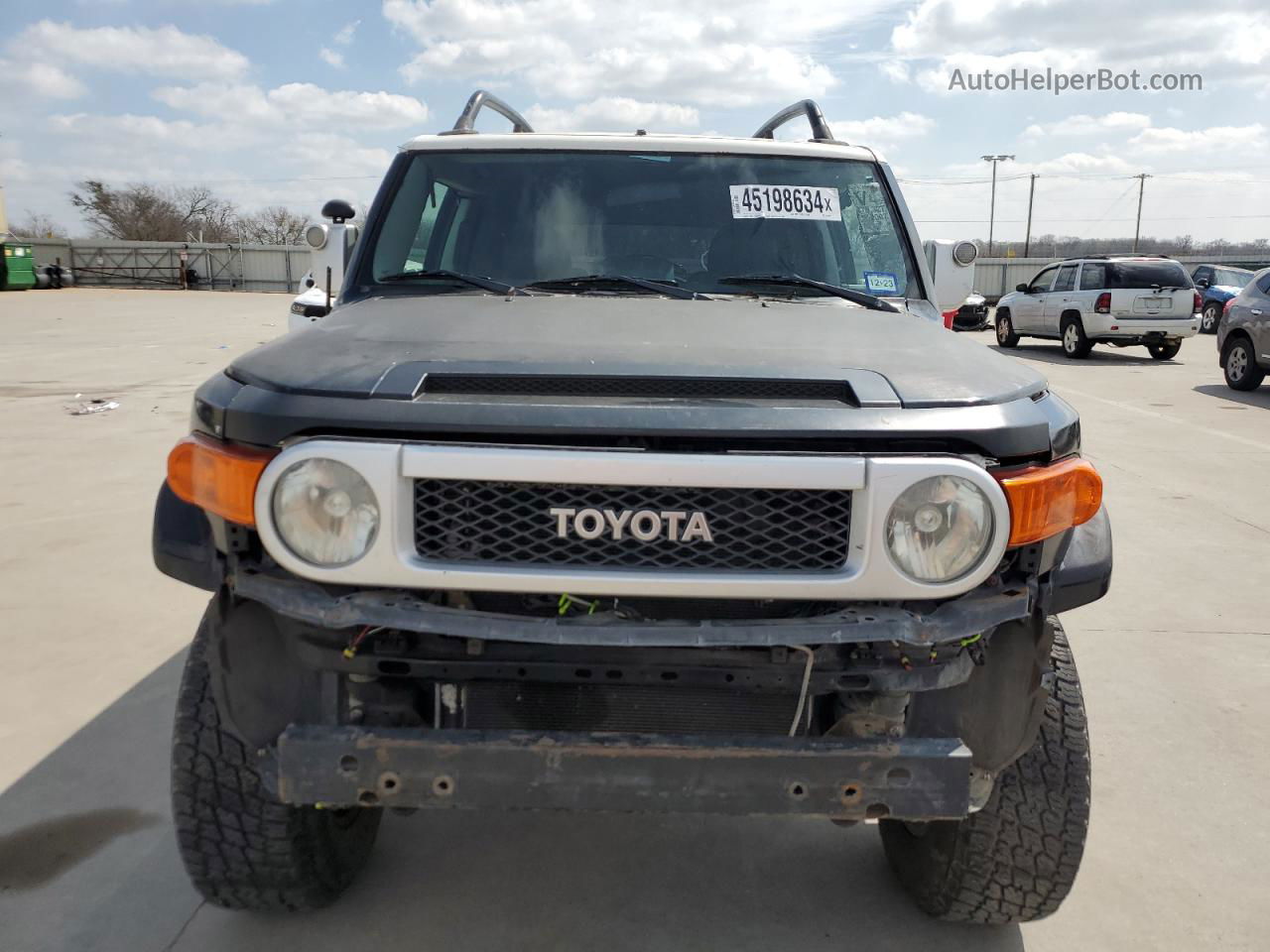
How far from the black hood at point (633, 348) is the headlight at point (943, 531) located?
183 millimetres

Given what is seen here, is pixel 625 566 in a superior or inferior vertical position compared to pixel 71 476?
superior

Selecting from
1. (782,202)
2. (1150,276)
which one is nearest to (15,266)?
(1150,276)

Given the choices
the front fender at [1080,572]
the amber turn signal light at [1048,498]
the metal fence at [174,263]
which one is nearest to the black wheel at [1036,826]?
the front fender at [1080,572]

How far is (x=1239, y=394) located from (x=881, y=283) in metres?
11.3

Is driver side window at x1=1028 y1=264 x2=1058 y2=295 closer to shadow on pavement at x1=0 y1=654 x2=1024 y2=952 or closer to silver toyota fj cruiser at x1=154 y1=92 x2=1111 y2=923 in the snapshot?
shadow on pavement at x1=0 y1=654 x2=1024 y2=952

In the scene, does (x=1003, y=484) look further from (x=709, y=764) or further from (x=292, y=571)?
(x=292, y=571)

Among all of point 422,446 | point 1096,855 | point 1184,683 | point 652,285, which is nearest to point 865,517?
point 422,446

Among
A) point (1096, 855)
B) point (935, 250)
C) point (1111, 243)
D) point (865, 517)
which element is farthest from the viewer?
point (1111, 243)

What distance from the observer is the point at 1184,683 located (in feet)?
12.8

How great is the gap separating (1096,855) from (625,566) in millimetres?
1763

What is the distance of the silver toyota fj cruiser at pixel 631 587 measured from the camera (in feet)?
6.14

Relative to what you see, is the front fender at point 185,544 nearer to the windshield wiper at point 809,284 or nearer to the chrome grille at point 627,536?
the chrome grille at point 627,536

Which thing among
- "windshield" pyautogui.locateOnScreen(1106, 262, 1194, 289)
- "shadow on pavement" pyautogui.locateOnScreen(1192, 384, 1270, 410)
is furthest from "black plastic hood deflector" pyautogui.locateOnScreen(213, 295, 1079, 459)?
"windshield" pyautogui.locateOnScreen(1106, 262, 1194, 289)

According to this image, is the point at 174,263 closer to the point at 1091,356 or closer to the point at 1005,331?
the point at 1005,331
